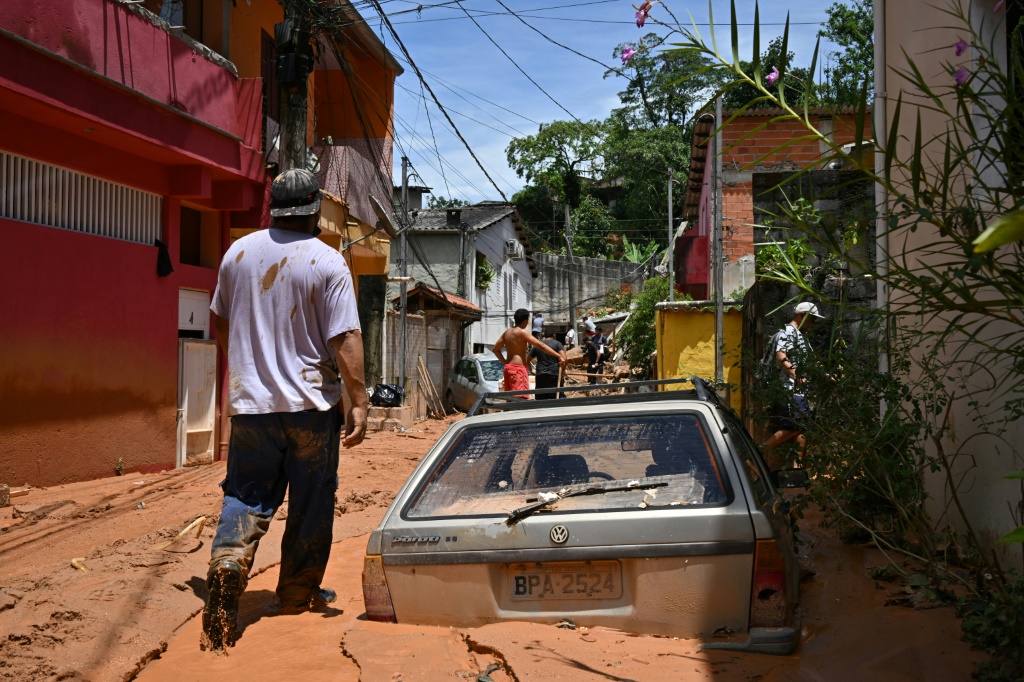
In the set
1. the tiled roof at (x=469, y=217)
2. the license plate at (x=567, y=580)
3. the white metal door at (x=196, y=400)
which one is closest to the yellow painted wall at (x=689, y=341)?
the white metal door at (x=196, y=400)

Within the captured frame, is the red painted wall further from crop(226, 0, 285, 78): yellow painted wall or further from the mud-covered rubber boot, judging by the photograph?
the mud-covered rubber boot

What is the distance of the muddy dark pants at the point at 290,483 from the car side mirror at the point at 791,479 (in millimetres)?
2170

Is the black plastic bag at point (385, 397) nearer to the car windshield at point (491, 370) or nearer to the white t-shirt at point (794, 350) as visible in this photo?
the car windshield at point (491, 370)

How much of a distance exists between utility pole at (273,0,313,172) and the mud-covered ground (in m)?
5.44

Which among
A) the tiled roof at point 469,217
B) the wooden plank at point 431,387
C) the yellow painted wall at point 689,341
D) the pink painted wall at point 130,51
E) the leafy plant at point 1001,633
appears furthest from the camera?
the tiled roof at point 469,217

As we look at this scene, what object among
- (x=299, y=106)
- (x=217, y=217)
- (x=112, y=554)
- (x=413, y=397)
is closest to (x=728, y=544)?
(x=112, y=554)

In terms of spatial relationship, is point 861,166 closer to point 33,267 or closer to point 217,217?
point 33,267

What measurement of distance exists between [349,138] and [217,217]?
623 cm

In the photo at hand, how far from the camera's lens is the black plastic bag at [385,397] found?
17828 mm

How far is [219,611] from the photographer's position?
3883mm

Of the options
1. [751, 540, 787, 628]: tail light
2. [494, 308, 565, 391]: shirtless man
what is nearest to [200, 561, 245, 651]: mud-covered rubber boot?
[751, 540, 787, 628]: tail light

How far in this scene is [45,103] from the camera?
320 inches

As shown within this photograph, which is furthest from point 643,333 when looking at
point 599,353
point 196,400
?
point 196,400

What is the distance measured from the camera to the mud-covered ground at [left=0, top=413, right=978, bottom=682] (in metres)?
3.41
